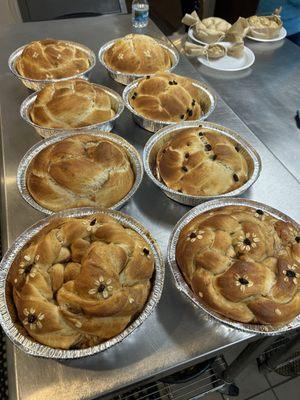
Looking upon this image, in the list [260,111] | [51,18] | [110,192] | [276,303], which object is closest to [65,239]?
[110,192]

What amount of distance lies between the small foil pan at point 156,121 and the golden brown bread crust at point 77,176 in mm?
344

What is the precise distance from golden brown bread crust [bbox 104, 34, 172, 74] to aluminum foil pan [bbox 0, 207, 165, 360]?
3.24 feet

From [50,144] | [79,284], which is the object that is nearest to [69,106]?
[50,144]

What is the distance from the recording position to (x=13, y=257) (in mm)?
1053

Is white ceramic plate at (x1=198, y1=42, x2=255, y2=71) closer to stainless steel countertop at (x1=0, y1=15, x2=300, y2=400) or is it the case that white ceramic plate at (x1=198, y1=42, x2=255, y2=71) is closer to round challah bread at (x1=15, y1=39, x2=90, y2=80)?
stainless steel countertop at (x1=0, y1=15, x2=300, y2=400)

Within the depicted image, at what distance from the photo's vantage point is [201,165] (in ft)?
4.34

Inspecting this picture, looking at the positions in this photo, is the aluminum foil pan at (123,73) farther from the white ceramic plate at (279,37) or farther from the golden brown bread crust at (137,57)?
the white ceramic plate at (279,37)

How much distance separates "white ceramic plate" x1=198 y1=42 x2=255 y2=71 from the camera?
94.4 inches

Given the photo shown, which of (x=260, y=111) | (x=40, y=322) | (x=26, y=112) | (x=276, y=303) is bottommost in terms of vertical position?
(x=260, y=111)

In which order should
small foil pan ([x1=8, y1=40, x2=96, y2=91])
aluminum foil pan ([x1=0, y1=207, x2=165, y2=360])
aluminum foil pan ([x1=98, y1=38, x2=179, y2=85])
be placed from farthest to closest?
aluminum foil pan ([x1=98, y1=38, x2=179, y2=85]) → small foil pan ([x1=8, y1=40, x2=96, y2=91]) → aluminum foil pan ([x1=0, y1=207, x2=165, y2=360])

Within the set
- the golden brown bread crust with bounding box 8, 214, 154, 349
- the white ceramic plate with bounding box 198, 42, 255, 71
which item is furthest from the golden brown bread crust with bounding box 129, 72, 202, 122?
the white ceramic plate with bounding box 198, 42, 255, 71

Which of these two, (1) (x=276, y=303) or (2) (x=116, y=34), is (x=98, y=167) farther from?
(2) (x=116, y=34)

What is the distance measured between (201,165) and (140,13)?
1.50m

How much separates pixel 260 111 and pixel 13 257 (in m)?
1.71
